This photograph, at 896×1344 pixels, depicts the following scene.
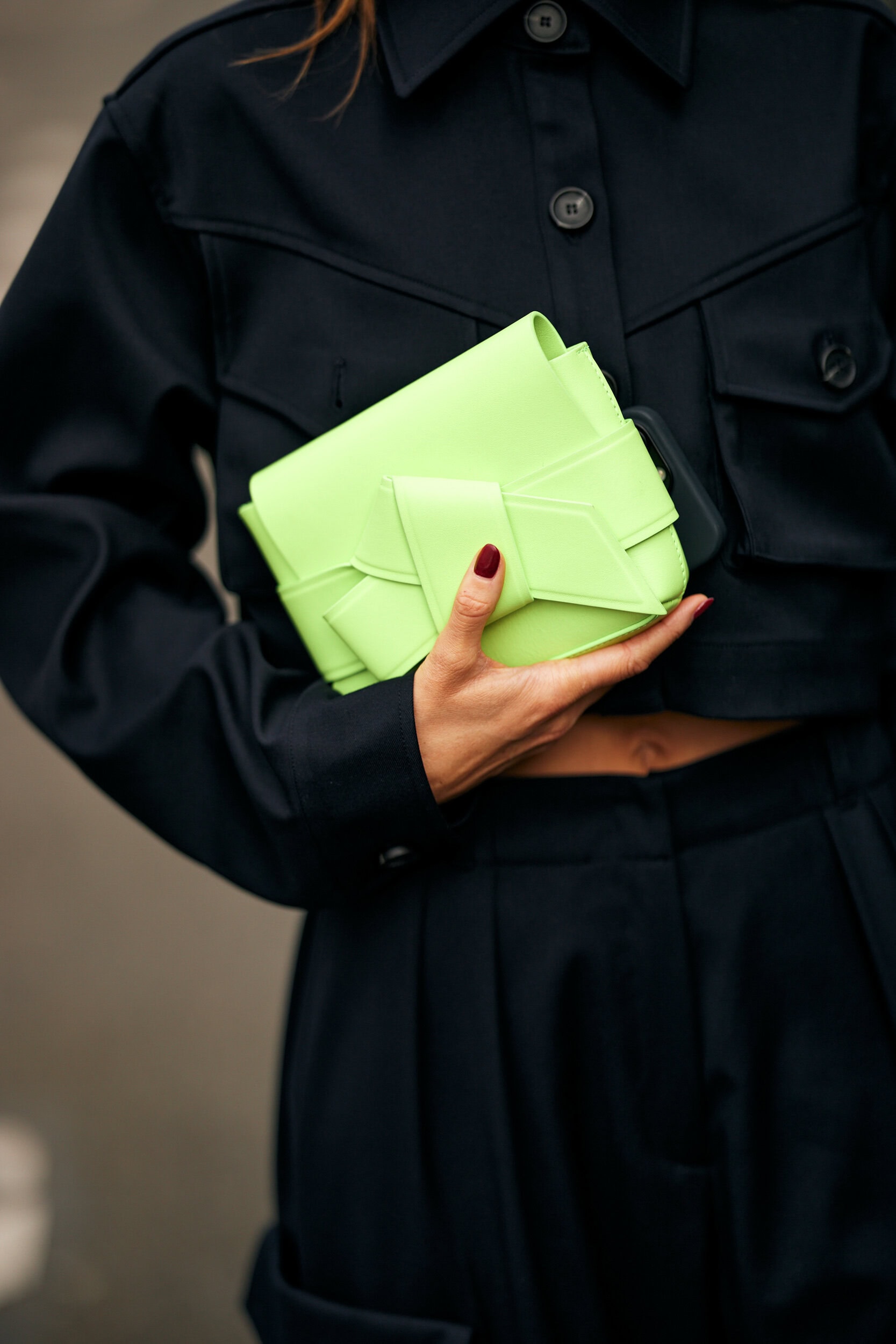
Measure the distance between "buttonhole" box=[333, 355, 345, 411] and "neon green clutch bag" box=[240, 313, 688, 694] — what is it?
0.04m

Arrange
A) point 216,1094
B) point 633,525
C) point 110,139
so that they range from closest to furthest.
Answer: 1. point 633,525
2. point 110,139
3. point 216,1094

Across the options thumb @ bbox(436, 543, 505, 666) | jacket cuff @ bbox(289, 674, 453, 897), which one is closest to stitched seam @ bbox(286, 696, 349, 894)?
jacket cuff @ bbox(289, 674, 453, 897)

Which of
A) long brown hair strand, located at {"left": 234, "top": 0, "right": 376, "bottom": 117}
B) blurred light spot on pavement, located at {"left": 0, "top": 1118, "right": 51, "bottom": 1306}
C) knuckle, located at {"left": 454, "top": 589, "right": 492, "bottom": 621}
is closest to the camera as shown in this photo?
knuckle, located at {"left": 454, "top": 589, "right": 492, "bottom": 621}

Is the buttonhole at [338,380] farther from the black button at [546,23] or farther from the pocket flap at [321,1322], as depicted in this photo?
the pocket flap at [321,1322]

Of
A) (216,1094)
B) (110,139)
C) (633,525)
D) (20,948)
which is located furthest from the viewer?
(20,948)

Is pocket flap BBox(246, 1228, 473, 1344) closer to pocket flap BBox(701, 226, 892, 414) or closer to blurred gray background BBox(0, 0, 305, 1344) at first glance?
pocket flap BBox(701, 226, 892, 414)

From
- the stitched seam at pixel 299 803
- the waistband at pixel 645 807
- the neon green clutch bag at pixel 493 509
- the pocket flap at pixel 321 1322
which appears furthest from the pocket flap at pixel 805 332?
the pocket flap at pixel 321 1322

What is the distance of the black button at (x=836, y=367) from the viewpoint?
0.72m

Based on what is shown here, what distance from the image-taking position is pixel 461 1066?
0.72 meters

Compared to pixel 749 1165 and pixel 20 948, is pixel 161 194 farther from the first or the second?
pixel 20 948

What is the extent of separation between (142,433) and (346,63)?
10.9 inches

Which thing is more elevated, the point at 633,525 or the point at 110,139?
the point at 110,139

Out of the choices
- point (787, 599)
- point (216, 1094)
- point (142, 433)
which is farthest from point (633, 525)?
point (216, 1094)

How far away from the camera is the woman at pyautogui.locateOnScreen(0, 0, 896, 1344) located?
0.70 metres
